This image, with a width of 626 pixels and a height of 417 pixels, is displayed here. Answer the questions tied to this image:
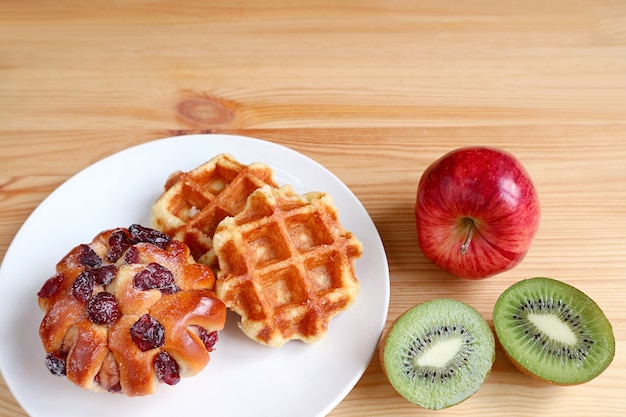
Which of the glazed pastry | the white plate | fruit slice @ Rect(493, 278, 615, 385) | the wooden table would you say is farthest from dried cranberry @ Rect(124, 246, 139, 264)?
fruit slice @ Rect(493, 278, 615, 385)

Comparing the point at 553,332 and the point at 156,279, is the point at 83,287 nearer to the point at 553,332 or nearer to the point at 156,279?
the point at 156,279

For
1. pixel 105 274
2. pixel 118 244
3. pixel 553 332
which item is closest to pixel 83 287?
pixel 105 274

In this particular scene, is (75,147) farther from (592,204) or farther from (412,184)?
(592,204)

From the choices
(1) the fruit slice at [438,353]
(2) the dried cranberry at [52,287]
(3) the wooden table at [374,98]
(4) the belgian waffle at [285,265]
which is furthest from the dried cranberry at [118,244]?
(1) the fruit slice at [438,353]

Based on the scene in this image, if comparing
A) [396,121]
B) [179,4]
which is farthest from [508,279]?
[179,4]

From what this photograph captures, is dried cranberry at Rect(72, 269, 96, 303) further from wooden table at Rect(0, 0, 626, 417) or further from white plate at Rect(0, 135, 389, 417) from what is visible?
wooden table at Rect(0, 0, 626, 417)
